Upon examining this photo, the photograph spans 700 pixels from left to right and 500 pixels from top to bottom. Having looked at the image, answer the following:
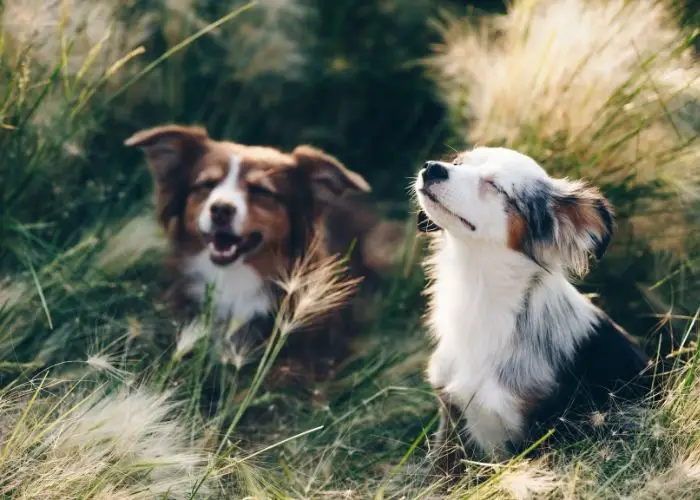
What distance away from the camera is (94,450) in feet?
7.93

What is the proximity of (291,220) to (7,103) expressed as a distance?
1111 mm

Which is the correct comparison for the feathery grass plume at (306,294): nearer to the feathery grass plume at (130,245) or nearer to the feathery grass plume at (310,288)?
the feathery grass plume at (310,288)

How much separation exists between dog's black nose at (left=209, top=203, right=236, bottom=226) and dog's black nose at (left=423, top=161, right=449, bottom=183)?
2.86ft

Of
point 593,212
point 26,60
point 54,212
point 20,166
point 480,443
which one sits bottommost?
point 54,212

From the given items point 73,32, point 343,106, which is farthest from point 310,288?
point 343,106

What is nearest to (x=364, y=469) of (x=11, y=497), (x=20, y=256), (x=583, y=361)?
(x=583, y=361)

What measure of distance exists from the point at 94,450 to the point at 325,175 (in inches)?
52.9

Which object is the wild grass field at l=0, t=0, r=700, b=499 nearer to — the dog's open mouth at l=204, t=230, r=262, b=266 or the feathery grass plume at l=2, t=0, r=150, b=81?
the feathery grass plume at l=2, t=0, r=150, b=81

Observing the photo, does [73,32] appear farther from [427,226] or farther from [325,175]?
[427,226]

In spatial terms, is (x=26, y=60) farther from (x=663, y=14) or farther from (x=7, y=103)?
(x=663, y=14)

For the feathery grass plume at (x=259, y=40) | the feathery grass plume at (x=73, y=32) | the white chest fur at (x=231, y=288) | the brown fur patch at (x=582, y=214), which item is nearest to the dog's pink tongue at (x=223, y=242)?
the white chest fur at (x=231, y=288)

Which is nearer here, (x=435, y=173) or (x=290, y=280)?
(x=435, y=173)

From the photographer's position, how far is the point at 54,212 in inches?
138

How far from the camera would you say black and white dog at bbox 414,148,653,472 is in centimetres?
244
